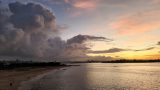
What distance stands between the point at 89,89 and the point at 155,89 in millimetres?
13256

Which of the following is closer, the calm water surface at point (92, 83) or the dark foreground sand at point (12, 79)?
the dark foreground sand at point (12, 79)

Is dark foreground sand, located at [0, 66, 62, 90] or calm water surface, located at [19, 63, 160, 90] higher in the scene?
dark foreground sand, located at [0, 66, 62, 90]

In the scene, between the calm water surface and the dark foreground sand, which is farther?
the calm water surface

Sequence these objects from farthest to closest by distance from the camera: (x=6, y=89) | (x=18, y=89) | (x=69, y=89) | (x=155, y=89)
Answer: (x=155, y=89) < (x=69, y=89) < (x=18, y=89) < (x=6, y=89)

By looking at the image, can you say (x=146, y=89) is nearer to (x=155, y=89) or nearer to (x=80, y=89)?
(x=155, y=89)

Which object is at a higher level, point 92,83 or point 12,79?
point 12,79

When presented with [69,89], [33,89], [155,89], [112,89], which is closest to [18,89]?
[33,89]

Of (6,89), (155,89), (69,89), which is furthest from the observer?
(155,89)

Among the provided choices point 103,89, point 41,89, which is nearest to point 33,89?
point 41,89

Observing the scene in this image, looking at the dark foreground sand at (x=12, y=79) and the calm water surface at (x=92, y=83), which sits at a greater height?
the dark foreground sand at (x=12, y=79)

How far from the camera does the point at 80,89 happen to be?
43.9 m

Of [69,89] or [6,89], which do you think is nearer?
[6,89]

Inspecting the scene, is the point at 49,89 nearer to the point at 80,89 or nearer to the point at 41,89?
the point at 41,89

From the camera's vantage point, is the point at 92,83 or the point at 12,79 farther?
the point at 12,79
